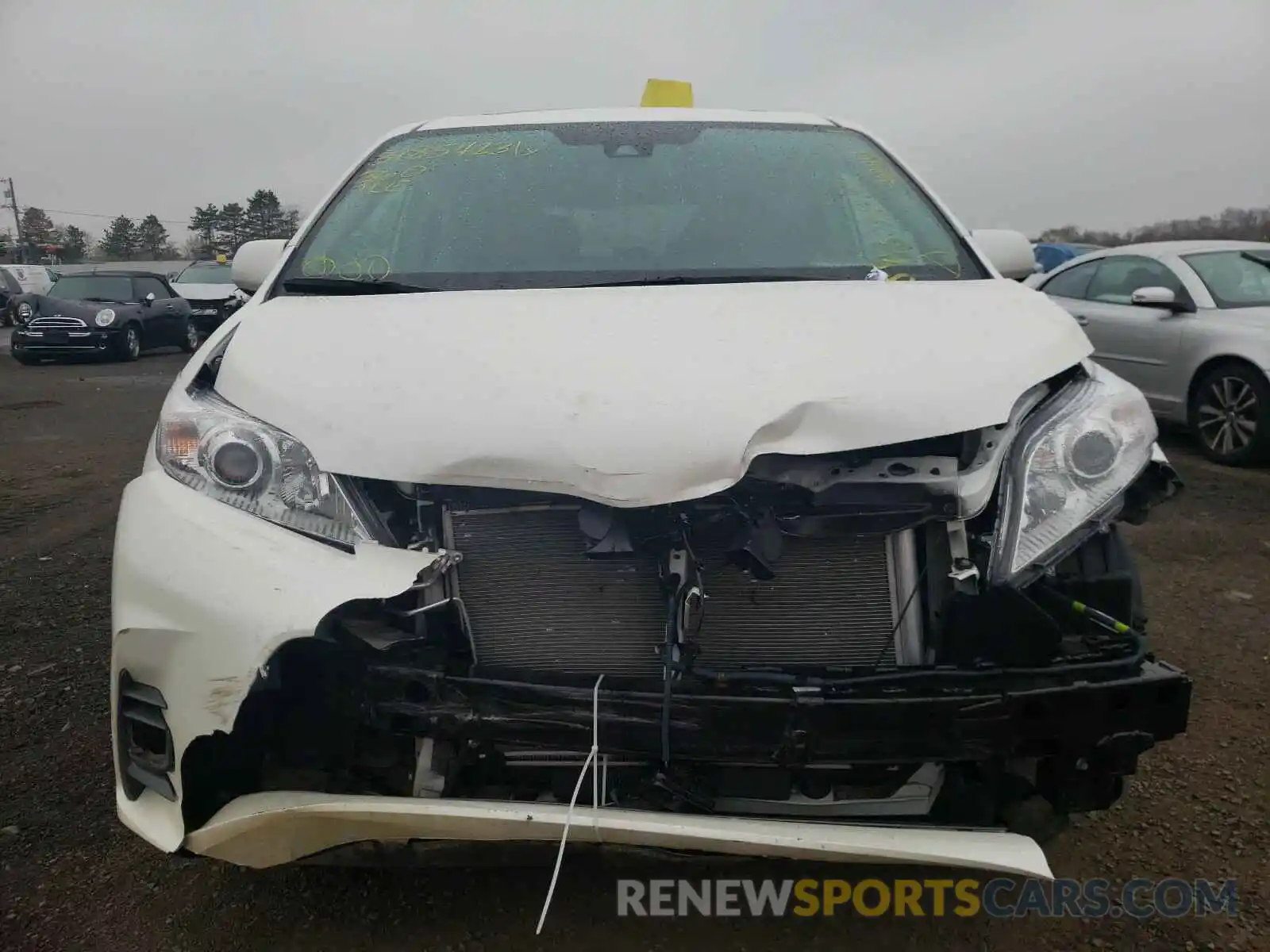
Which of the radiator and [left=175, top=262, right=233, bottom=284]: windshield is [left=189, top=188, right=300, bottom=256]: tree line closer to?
[left=175, top=262, right=233, bottom=284]: windshield

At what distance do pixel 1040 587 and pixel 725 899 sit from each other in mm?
1029

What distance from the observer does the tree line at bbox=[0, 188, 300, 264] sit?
48.8 meters

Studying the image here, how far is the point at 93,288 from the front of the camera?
15.4 m

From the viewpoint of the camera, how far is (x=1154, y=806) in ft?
8.36

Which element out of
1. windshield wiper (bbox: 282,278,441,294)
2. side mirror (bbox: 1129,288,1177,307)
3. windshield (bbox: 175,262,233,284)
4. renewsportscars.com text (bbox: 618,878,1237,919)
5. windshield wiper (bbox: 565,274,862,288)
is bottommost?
renewsportscars.com text (bbox: 618,878,1237,919)

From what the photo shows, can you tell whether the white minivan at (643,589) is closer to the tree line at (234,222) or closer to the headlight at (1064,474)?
the headlight at (1064,474)

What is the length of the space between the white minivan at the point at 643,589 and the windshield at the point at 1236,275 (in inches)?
214

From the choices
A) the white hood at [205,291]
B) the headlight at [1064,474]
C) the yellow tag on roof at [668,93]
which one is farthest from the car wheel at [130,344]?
the headlight at [1064,474]

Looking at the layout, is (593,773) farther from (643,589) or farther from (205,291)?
(205,291)

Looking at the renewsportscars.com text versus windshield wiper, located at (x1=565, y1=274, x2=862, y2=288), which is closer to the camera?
the renewsportscars.com text

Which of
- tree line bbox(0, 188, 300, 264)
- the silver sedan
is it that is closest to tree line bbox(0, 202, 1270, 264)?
tree line bbox(0, 188, 300, 264)

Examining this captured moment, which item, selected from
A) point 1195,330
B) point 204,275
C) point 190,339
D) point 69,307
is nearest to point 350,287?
point 1195,330

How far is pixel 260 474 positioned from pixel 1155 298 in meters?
6.39

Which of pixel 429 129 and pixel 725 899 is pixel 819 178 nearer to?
pixel 429 129
